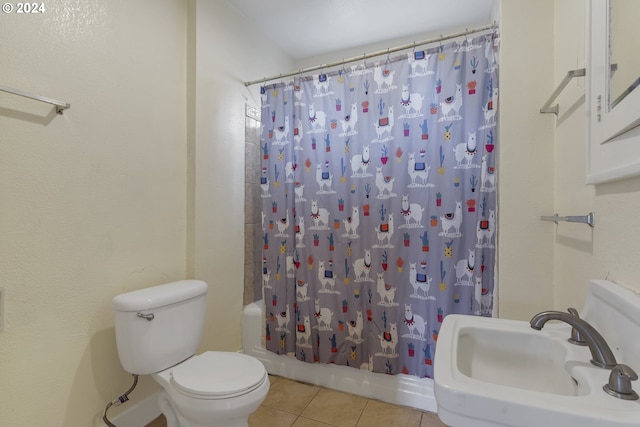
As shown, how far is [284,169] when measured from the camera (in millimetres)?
2029

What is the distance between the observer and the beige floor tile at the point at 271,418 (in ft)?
5.20

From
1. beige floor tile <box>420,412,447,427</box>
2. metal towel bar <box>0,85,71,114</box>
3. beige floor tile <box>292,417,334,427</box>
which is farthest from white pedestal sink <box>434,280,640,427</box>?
metal towel bar <box>0,85,71,114</box>

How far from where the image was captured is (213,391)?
1.16 meters

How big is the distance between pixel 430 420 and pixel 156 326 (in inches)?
60.0

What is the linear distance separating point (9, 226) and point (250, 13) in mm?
1929

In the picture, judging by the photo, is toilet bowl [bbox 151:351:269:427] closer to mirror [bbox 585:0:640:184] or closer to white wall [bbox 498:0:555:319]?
white wall [bbox 498:0:555:319]

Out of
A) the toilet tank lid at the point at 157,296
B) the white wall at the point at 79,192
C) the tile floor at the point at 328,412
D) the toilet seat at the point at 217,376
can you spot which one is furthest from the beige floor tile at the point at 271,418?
the toilet tank lid at the point at 157,296

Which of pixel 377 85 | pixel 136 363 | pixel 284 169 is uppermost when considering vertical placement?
pixel 377 85

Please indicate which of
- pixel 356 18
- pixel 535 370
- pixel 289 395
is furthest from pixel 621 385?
pixel 356 18

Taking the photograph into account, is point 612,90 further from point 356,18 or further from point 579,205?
point 356,18

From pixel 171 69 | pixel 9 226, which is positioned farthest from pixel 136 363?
pixel 171 69

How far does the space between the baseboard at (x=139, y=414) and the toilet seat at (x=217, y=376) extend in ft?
1.37

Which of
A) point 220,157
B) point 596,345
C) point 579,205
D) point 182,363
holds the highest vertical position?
point 220,157

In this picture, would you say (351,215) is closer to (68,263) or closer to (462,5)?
(68,263)
